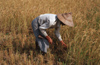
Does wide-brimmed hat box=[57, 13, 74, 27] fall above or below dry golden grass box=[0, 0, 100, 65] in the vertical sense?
above

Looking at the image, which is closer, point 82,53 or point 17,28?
point 82,53

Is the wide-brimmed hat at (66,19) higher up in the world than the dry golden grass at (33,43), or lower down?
higher up

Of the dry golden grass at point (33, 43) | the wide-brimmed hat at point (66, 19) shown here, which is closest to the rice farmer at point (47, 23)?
the wide-brimmed hat at point (66, 19)

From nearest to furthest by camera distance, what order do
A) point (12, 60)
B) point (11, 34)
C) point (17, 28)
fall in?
point (12, 60) → point (11, 34) → point (17, 28)

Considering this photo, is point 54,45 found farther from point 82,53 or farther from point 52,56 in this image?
point 82,53

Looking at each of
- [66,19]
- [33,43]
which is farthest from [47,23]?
[33,43]

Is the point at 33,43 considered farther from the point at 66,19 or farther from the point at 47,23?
the point at 66,19

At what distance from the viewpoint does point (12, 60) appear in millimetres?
1920

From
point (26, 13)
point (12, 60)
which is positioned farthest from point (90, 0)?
point (12, 60)

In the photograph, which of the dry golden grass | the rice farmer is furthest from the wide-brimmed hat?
the dry golden grass

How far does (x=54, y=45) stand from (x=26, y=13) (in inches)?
58.8

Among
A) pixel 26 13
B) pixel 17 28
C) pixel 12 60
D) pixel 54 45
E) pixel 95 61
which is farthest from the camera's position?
pixel 26 13

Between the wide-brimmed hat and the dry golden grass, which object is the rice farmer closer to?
the wide-brimmed hat

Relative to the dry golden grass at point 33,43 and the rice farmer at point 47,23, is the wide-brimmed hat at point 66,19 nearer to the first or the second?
the rice farmer at point 47,23
